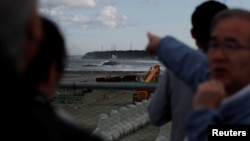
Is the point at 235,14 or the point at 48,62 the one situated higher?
the point at 235,14

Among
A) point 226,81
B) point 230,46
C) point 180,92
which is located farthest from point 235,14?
point 180,92

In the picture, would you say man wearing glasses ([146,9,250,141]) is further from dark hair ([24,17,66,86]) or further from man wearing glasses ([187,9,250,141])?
dark hair ([24,17,66,86])

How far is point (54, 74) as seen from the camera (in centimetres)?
110

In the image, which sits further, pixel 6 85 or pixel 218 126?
pixel 218 126

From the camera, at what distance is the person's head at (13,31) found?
31.3 inches

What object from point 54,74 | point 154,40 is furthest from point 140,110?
point 54,74

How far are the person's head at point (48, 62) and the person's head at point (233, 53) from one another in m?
0.47

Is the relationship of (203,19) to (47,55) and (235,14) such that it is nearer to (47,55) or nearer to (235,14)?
(235,14)

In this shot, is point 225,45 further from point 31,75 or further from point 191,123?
point 31,75

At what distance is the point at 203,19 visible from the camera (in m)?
2.03

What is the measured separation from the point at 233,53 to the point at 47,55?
583 mm

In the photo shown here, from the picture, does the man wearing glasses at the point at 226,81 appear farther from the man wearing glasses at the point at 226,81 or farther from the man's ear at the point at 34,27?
the man's ear at the point at 34,27

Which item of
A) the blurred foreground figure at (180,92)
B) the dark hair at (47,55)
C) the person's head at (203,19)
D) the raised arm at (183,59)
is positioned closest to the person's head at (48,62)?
the dark hair at (47,55)

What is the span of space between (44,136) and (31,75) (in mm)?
159
